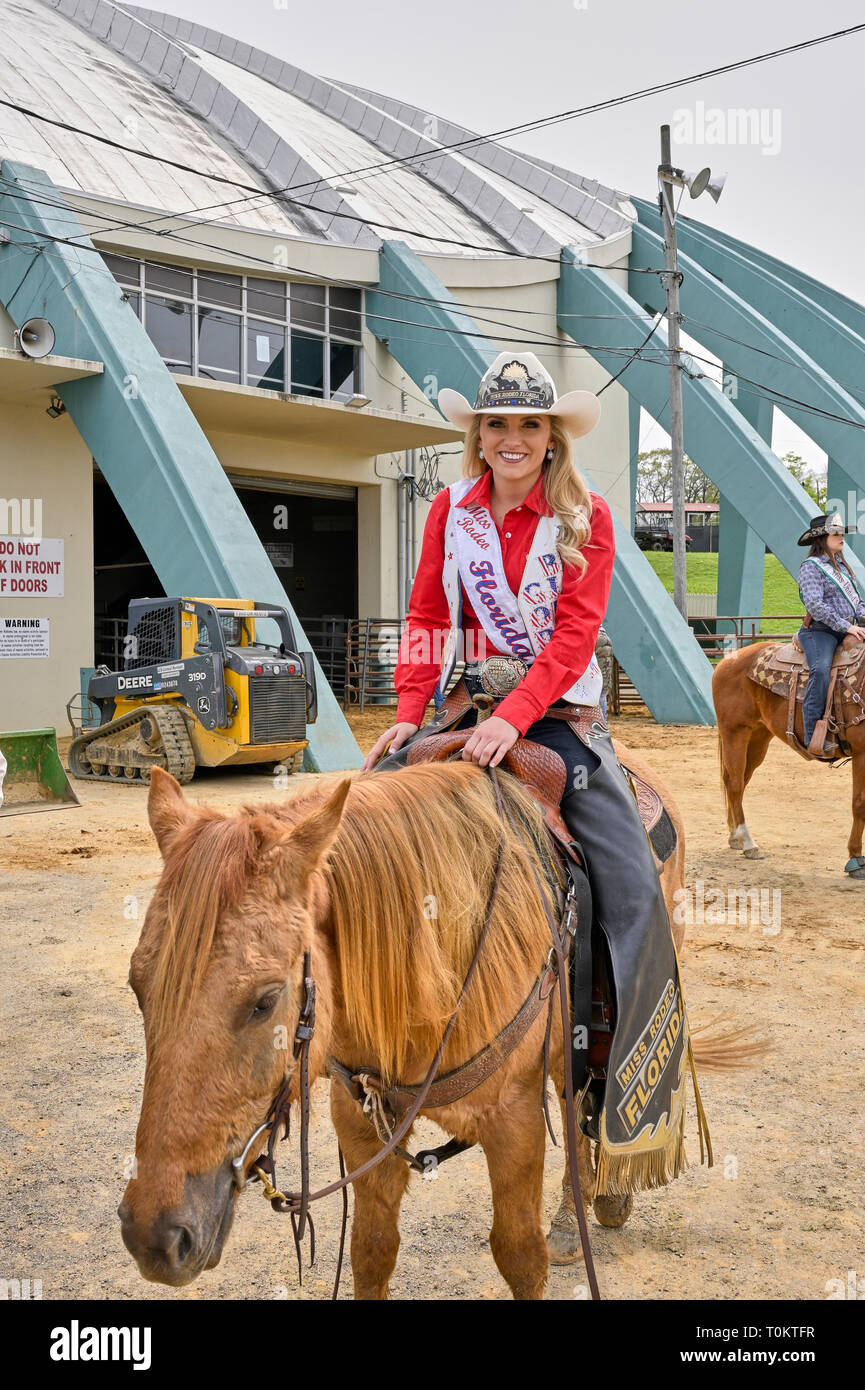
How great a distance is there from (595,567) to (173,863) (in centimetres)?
139

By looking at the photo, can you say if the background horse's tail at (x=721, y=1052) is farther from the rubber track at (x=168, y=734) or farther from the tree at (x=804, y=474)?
the tree at (x=804, y=474)

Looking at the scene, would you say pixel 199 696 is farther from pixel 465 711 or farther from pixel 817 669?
pixel 465 711

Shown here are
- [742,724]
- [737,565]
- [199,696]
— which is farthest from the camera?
[737,565]

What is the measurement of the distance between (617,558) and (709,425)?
398 centimetres

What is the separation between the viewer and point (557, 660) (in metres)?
2.57

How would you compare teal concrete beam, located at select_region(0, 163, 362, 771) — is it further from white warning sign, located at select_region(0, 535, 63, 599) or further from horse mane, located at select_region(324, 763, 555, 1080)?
horse mane, located at select_region(324, 763, 555, 1080)

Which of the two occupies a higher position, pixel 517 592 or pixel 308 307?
pixel 308 307

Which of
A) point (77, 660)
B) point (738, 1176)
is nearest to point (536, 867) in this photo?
point (738, 1176)

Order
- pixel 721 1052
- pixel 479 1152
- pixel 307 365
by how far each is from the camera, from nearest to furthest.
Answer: pixel 721 1052 → pixel 479 1152 → pixel 307 365

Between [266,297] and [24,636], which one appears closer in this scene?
[24,636]

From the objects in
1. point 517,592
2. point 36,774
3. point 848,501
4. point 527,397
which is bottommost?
point 36,774

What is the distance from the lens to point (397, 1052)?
2150 millimetres

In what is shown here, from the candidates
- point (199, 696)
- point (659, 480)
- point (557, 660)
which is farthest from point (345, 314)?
point (659, 480)
